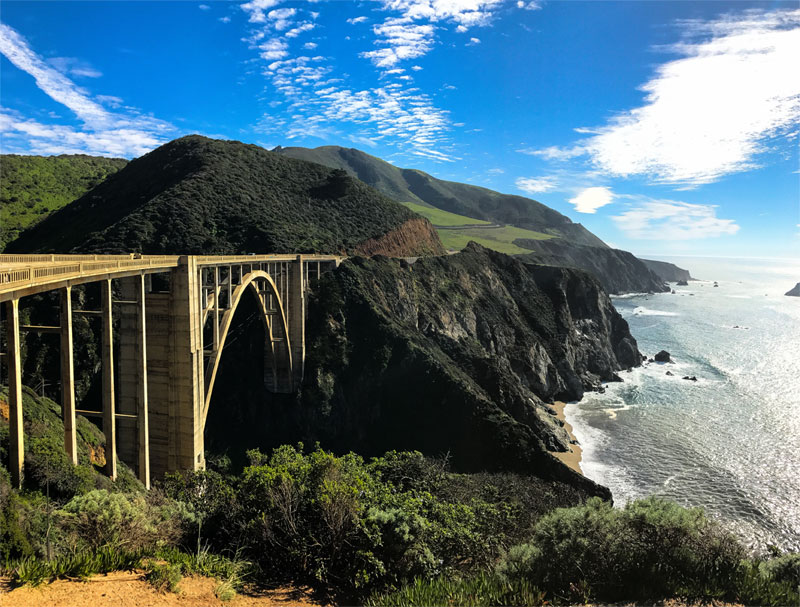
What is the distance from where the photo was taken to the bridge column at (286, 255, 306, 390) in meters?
38.9

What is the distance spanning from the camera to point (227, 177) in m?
60.2

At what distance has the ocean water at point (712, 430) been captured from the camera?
30859mm

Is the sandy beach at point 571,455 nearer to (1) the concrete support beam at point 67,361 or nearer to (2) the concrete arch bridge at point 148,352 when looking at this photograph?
(2) the concrete arch bridge at point 148,352

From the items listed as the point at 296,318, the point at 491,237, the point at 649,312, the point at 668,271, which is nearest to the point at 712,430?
the point at 296,318

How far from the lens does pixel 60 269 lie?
13.8 meters

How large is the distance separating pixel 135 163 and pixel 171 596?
241 ft

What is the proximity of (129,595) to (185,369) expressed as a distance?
14.6 meters

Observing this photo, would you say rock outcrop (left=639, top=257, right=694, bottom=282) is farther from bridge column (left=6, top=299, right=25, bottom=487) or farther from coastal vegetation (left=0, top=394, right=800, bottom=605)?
bridge column (left=6, top=299, right=25, bottom=487)

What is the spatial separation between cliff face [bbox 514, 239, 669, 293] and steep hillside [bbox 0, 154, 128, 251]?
111155 mm

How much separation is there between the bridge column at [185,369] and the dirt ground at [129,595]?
536 inches

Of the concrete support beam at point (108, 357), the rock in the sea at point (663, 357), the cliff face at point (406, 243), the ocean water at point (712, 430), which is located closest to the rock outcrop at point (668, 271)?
the ocean water at point (712, 430)

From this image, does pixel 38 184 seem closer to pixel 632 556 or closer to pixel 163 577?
pixel 163 577

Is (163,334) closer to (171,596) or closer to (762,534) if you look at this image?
(171,596)

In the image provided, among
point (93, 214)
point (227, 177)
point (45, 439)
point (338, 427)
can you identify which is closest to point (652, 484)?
point (338, 427)
